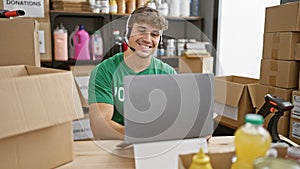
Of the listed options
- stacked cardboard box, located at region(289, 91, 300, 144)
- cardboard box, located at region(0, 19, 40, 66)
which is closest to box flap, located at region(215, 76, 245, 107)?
stacked cardboard box, located at region(289, 91, 300, 144)

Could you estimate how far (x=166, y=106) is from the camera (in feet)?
2.94

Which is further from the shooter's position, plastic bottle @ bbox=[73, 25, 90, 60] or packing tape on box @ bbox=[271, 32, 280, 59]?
plastic bottle @ bbox=[73, 25, 90, 60]

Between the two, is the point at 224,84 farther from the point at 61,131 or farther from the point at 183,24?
the point at 183,24

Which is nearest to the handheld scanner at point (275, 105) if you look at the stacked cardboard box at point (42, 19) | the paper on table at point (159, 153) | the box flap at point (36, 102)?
the paper on table at point (159, 153)

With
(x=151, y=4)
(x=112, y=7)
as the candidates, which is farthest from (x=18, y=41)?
(x=151, y=4)

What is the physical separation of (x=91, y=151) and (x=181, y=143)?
33 centimetres

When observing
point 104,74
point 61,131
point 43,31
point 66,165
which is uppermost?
point 43,31

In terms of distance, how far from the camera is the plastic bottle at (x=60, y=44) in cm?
262

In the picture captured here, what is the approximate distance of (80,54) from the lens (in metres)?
2.78

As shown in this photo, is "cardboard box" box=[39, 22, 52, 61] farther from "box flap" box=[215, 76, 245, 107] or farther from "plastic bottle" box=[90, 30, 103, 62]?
"box flap" box=[215, 76, 245, 107]

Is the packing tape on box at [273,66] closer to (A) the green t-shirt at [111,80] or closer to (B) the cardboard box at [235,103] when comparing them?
(B) the cardboard box at [235,103]

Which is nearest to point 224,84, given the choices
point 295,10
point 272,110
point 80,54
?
point 295,10

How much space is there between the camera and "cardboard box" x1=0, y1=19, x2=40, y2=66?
1353 mm

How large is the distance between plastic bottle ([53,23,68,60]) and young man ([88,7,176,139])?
1393mm
